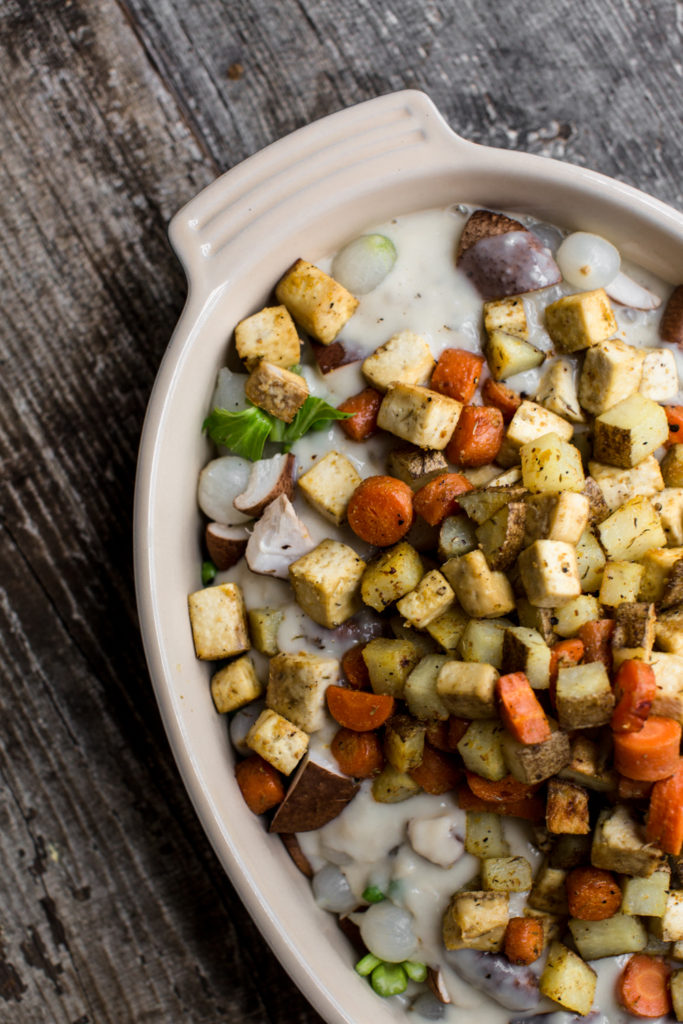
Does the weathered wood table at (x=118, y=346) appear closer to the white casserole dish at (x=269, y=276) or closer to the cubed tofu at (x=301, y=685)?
the white casserole dish at (x=269, y=276)

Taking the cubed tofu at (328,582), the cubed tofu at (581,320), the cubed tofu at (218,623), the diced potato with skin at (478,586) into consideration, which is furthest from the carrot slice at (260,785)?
the cubed tofu at (581,320)

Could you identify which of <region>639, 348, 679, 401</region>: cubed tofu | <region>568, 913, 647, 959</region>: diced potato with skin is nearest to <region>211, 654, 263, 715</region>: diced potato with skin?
<region>568, 913, 647, 959</region>: diced potato with skin

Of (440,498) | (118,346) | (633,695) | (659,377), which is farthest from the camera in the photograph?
(118,346)

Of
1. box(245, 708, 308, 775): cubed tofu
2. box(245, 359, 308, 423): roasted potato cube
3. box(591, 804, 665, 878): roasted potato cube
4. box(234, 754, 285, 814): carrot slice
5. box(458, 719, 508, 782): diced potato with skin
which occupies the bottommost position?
box(591, 804, 665, 878): roasted potato cube

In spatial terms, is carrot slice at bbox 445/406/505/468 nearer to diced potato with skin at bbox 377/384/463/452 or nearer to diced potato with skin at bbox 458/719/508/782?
diced potato with skin at bbox 377/384/463/452

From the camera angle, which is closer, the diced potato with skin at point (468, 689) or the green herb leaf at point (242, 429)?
the diced potato with skin at point (468, 689)

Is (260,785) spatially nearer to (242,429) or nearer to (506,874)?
(506,874)

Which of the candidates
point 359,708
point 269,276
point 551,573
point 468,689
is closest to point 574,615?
point 551,573
